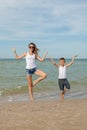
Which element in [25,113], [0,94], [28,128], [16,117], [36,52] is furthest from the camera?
[0,94]

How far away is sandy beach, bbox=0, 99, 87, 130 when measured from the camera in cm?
664

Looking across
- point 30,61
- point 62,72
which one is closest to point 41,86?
point 62,72

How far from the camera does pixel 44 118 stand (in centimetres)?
736

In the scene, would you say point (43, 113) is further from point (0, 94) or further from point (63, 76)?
point (0, 94)

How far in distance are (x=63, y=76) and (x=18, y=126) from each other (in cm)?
522

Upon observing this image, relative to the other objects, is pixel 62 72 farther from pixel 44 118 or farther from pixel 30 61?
pixel 44 118

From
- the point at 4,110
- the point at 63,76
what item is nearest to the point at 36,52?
the point at 63,76

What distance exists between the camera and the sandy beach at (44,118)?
6.64 meters

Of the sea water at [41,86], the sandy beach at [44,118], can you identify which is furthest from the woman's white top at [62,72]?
the sandy beach at [44,118]

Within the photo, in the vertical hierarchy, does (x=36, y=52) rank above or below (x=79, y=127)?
above

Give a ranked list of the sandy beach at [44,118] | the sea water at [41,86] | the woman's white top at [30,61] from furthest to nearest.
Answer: the sea water at [41,86], the woman's white top at [30,61], the sandy beach at [44,118]

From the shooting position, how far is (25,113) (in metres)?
8.04

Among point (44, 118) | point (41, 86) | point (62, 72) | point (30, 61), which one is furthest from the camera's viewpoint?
point (41, 86)

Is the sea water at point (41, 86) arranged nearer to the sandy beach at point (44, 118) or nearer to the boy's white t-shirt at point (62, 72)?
the boy's white t-shirt at point (62, 72)
